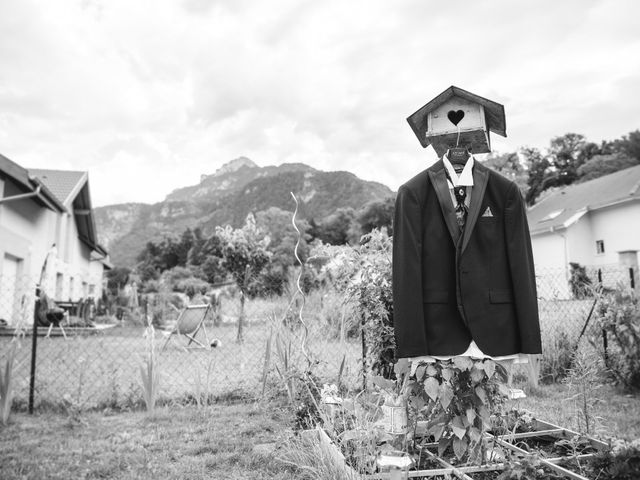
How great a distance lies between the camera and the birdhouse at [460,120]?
2584 millimetres

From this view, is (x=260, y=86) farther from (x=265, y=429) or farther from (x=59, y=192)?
(x=59, y=192)

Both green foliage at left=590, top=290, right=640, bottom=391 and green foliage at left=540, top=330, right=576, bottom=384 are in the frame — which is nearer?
green foliage at left=590, top=290, right=640, bottom=391

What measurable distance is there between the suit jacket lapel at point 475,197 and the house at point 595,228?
21114 millimetres

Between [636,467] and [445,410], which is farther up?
[445,410]

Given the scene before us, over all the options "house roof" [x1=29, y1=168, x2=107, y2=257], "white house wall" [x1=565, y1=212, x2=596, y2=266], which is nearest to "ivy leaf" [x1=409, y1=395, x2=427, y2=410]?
"house roof" [x1=29, y1=168, x2=107, y2=257]

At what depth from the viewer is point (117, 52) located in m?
9.05

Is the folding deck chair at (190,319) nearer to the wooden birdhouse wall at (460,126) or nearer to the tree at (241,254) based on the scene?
the tree at (241,254)

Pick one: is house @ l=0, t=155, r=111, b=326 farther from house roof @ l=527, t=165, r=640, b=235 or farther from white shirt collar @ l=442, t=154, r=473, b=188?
house roof @ l=527, t=165, r=640, b=235

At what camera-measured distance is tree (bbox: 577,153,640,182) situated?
35344 mm

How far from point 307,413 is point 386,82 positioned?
5.50 m

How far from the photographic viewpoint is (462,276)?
233 centimetres

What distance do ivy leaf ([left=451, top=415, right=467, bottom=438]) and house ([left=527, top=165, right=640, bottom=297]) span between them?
69.9 feet

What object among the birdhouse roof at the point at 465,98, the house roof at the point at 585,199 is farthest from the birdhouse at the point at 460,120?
the house roof at the point at 585,199

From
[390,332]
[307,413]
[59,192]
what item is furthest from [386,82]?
[59,192]
